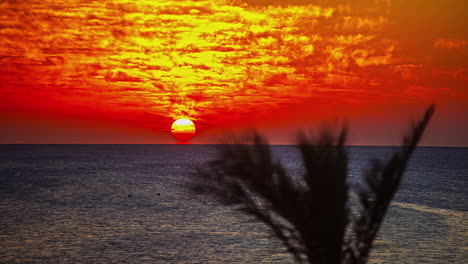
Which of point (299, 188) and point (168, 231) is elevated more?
point (168, 231)

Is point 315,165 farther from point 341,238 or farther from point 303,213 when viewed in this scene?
point 341,238

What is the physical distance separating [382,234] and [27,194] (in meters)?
39.9

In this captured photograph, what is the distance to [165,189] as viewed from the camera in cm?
5531

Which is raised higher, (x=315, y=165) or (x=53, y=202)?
(x=53, y=202)

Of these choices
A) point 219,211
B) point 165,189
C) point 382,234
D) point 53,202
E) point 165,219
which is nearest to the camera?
point 382,234

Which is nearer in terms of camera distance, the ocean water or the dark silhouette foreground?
the dark silhouette foreground

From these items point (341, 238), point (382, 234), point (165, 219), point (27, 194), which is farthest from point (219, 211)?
point (341, 238)

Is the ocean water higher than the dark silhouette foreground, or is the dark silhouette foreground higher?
the ocean water

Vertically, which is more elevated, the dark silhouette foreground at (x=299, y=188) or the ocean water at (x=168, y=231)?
the ocean water at (x=168, y=231)

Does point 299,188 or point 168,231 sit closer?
point 299,188

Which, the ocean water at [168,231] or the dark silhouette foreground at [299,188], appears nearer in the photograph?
the dark silhouette foreground at [299,188]

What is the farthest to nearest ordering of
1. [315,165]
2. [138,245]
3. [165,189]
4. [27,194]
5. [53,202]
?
[165,189], [27,194], [53,202], [138,245], [315,165]

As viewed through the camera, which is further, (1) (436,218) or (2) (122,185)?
(2) (122,185)

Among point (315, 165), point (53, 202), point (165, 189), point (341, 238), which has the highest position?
point (165, 189)
